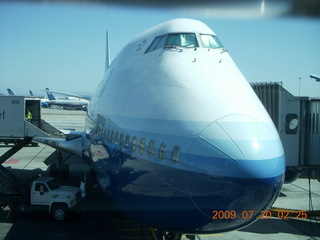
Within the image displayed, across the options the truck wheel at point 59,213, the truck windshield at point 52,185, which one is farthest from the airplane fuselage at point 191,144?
the truck windshield at point 52,185

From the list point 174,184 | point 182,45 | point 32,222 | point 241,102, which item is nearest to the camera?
point 174,184

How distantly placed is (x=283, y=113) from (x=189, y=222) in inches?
251

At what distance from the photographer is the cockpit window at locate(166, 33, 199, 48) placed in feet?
28.6

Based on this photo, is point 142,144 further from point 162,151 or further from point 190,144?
point 190,144

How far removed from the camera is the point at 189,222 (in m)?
5.86

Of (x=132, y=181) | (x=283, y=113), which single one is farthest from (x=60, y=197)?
(x=283, y=113)

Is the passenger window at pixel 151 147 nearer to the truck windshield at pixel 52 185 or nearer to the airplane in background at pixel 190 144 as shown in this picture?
the airplane in background at pixel 190 144

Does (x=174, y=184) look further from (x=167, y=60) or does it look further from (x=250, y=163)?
(x=167, y=60)

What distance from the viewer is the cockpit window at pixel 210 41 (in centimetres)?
886

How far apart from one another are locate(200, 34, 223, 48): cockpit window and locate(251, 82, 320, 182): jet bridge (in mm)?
3265

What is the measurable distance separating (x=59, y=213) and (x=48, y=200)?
2.90 feet

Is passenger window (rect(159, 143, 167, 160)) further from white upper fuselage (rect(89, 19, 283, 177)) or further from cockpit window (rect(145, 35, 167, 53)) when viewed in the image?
cockpit window (rect(145, 35, 167, 53))

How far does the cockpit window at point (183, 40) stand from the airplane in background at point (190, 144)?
0.08 feet

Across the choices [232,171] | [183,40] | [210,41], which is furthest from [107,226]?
[232,171]
